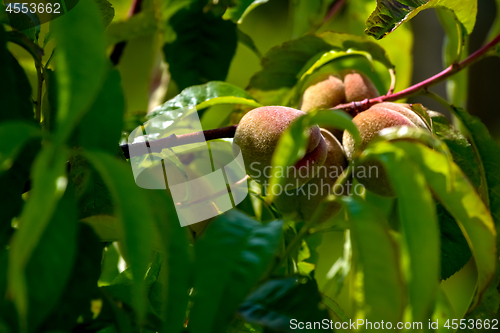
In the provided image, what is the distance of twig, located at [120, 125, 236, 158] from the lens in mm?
438

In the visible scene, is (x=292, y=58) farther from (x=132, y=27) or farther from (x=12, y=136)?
(x=12, y=136)

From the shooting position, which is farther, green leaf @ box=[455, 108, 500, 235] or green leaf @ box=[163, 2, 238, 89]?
green leaf @ box=[163, 2, 238, 89]

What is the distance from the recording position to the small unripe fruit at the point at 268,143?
16.2 inches

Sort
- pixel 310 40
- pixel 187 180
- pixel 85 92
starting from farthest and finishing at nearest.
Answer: pixel 310 40, pixel 187 180, pixel 85 92

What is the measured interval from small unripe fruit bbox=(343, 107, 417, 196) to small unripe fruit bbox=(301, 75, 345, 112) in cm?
12

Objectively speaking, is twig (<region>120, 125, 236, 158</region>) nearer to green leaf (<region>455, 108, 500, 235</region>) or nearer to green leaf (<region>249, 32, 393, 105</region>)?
green leaf (<region>249, 32, 393, 105</region>)

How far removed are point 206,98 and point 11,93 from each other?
0.70ft

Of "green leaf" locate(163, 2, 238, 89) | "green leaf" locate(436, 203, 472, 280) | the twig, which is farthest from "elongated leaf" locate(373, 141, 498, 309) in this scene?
"green leaf" locate(163, 2, 238, 89)

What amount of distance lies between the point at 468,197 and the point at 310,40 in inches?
14.4

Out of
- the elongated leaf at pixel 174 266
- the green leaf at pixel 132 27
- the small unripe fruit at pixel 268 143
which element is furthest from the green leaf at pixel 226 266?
the green leaf at pixel 132 27

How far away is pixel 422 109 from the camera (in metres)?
0.50

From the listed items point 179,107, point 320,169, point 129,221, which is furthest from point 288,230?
point 129,221

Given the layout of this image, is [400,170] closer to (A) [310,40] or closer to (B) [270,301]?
(B) [270,301]

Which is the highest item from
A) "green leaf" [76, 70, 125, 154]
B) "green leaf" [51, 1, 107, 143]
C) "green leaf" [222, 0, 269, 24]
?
"green leaf" [51, 1, 107, 143]
